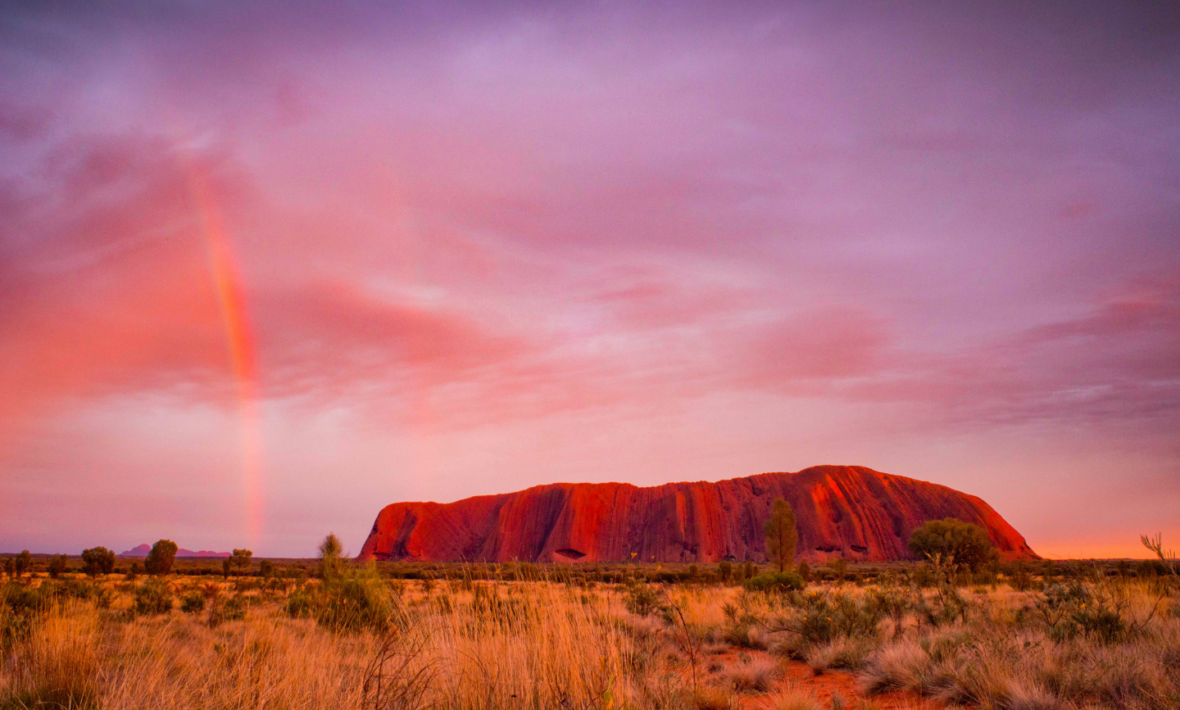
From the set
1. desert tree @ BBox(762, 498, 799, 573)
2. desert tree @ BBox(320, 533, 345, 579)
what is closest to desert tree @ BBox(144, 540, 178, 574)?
desert tree @ BBox(320, 533, 345, 579)

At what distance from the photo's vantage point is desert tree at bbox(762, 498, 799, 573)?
157ft

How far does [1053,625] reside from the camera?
7348 millimetres

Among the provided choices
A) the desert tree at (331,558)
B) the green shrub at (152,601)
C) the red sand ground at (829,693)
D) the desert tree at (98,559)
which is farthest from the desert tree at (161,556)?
the red sand ground at (829,693)

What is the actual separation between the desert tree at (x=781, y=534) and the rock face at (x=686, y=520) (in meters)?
32.0

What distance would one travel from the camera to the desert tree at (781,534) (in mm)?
47875

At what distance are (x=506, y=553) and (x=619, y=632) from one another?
3549 inches

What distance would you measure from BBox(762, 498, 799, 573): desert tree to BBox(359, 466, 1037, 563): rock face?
32011mm

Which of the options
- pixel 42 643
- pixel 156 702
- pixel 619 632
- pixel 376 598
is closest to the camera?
pixel 156 702

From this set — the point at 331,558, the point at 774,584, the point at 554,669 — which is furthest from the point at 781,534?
the point at 554,669

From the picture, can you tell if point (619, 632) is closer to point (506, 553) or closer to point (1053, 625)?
point (1053, 625)

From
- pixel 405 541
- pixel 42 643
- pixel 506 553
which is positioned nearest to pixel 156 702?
pixel 42 643

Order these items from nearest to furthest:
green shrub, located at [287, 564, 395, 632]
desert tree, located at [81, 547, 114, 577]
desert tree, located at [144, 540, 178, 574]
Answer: green shrub, located at [287, 564, 395, 632] < desert tree, located at [81, 547, 114, 577] < desert tree, located at [144, 540, 178, 574]

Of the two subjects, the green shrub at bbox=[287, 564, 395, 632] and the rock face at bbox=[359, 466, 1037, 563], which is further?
the rock face at bbox=[359, 466, 1037, 563]

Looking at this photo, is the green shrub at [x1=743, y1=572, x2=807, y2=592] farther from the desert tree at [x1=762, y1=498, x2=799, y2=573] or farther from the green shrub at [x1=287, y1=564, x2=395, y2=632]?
the desert tree at [x1=762, y1=498, x2=799, y2=573]
